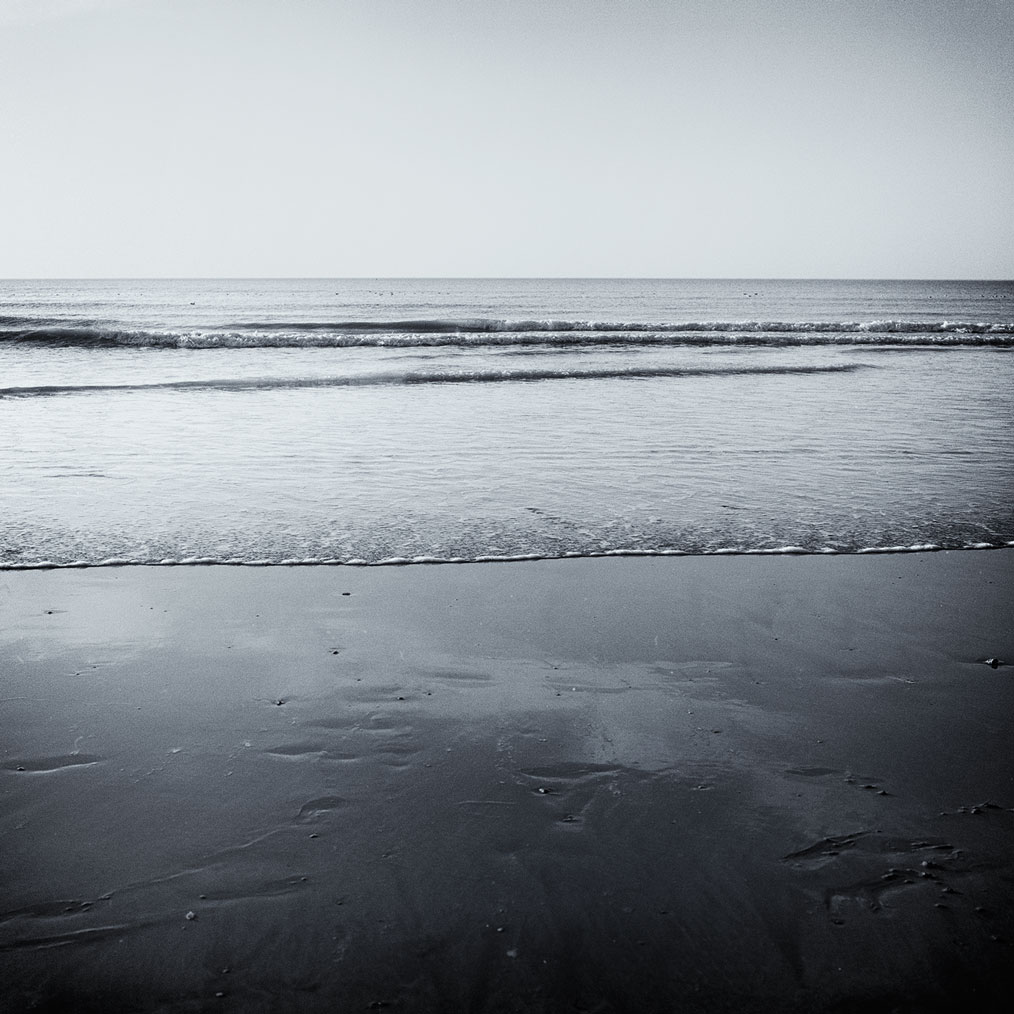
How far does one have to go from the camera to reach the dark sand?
1.84 metres

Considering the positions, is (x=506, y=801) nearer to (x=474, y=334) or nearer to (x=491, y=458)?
(x=491, y=458)

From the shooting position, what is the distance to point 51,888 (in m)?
2.09

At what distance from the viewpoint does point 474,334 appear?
2628cm

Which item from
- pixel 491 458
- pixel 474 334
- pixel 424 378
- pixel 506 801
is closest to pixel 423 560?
pixel 506 801

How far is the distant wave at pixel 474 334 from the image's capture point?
73.2 feet

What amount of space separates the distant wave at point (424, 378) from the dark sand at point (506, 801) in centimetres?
973

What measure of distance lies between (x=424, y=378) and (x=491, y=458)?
748cm

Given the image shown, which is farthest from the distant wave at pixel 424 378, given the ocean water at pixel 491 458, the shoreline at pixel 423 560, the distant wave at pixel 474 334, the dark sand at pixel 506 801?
the dark sand at pixel 506 801

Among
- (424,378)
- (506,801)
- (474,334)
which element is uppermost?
(474,334)

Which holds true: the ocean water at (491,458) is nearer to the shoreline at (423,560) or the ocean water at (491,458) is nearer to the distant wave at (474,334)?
the shoreline at (423,560)

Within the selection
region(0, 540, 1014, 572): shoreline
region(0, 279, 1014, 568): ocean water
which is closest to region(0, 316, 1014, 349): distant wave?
region(0, 279, 1014, 568): ocean water

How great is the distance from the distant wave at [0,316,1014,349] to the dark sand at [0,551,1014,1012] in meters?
19.3

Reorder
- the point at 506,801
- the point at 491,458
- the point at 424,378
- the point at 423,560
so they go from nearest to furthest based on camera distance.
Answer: the point at 506,801 < the point at 423,560 < the point at 491,458 < the point at 424,378

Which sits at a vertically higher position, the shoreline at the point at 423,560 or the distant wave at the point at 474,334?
the distant wave at the point at 474,334
